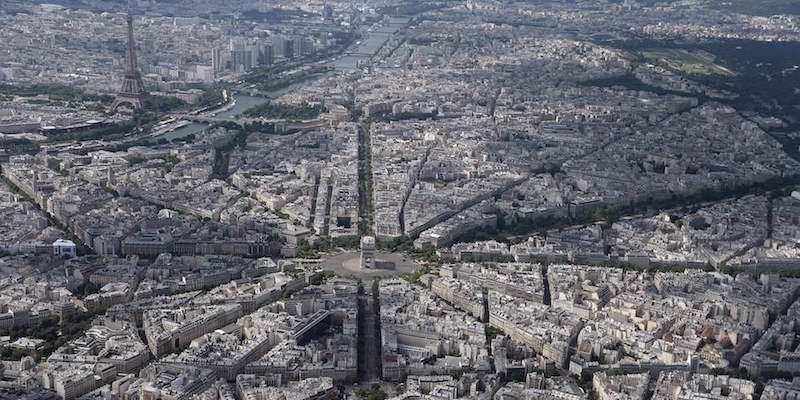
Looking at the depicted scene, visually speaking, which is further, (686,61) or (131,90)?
(686,61)

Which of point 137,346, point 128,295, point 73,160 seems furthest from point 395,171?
point 137,346

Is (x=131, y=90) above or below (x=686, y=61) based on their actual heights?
below

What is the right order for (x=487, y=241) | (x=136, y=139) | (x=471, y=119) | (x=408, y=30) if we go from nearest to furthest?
(x=487, y=241), (x=136, y=139), (x=471, y=119), (x=408, y=30)

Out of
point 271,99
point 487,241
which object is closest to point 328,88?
point 271,99

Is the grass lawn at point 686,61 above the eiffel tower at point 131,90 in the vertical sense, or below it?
above

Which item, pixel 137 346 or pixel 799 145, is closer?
pixel 137 346

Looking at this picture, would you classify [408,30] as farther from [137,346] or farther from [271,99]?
[137,346]

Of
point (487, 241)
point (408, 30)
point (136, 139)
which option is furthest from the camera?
point (408, 30)

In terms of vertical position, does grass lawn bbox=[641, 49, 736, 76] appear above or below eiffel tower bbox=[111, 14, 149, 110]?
above

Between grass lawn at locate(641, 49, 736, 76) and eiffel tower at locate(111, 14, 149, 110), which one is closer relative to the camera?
eiffel tower at locate(111, 14, 149, 110)

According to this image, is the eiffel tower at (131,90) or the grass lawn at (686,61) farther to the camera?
the grass lawn at (686,61)
